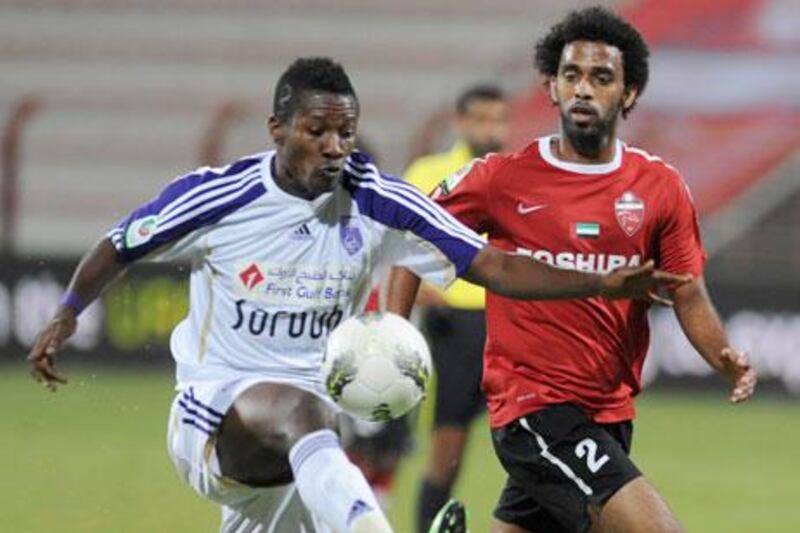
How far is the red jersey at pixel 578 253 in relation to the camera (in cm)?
696

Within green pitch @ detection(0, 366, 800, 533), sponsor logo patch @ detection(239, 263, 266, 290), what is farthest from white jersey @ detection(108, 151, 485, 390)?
green pitch @ detection(0, 366, 800, 533)

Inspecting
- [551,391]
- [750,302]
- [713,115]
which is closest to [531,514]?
[551,391]

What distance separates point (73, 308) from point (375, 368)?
1.05m

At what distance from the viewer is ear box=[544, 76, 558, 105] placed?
7.17m

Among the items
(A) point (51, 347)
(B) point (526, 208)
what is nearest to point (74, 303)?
(A) point (51, 347)

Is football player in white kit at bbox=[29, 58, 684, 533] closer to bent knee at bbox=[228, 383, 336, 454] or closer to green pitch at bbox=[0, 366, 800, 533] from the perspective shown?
bent knee at bbox=[228, 383, 336, 454]

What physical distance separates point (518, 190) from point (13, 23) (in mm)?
17146

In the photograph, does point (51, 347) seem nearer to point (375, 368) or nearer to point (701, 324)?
point (375, 368)


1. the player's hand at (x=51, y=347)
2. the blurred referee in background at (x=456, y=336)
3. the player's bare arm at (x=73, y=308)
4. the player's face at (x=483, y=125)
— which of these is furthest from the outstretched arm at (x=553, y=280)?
the player's face at (x=483, y=125)

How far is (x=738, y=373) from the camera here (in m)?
6.72

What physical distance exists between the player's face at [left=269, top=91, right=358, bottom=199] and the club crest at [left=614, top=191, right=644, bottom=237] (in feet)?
3.12

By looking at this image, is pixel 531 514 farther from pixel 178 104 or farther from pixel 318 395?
pixel 178 104

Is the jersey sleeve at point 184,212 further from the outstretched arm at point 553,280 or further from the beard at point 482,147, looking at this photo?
the beard at point 482,147

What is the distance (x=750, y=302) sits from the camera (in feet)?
55.7
